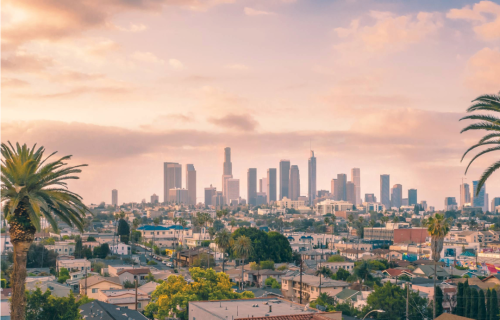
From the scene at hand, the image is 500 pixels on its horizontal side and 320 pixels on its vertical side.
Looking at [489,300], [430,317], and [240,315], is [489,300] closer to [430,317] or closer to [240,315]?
[430,317]

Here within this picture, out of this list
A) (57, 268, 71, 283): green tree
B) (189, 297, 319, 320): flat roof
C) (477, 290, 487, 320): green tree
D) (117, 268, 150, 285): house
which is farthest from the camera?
(57, 268, 71, 283): green tree

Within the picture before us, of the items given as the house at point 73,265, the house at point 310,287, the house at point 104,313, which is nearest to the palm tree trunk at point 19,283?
the house at point 104,313

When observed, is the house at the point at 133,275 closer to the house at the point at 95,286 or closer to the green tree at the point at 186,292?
the house at the point at 95,286

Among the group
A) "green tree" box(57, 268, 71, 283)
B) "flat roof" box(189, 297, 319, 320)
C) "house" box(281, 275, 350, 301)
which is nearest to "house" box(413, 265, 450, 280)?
"house" box(281, 275, 350, 301)

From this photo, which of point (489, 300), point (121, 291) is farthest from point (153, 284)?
point (489, 300)

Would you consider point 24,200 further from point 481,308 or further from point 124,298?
point 481,308

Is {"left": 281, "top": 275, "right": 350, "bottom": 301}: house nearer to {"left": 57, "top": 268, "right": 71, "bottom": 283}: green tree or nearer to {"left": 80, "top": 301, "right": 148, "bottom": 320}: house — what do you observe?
{"left": 80, "top": 301, "right": 148, "bottom": 320}: house

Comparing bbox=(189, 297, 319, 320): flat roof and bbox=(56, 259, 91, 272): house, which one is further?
bbox=(56, 259, 91, 272): house
